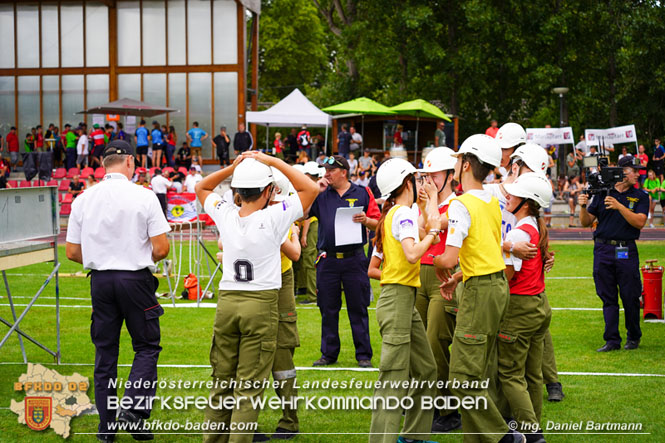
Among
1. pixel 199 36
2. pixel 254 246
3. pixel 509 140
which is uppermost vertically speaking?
pixel 199 36

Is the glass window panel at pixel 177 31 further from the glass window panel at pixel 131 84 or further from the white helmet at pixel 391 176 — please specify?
the white helmet at pixel 391 176

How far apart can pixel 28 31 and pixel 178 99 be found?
27.3ft

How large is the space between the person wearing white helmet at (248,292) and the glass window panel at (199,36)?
33813mm

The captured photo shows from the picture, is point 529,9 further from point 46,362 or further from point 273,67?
point 46,362

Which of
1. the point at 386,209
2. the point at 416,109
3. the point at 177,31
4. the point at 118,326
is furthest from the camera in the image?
the point at 177,31

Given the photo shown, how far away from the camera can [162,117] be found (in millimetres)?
38875

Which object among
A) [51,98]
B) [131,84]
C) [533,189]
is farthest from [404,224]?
[51,98]

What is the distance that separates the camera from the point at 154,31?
38156mm

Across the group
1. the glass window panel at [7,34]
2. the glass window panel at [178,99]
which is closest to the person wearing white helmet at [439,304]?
the glass window panel at [178,99]

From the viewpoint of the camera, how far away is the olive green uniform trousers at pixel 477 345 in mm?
5273

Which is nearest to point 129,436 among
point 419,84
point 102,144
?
point 102,144

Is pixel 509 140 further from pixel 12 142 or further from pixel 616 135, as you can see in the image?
pixel 12 142

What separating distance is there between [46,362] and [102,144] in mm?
24785

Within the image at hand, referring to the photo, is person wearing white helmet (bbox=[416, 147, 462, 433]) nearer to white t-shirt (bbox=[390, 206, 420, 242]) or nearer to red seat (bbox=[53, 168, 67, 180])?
white t-shirt (bbox=[390, 206, 420, 242])
